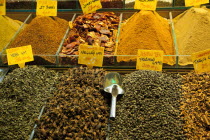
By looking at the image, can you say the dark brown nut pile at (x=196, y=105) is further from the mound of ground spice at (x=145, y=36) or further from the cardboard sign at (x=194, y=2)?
the cardboard sign at (x=194, y=2)

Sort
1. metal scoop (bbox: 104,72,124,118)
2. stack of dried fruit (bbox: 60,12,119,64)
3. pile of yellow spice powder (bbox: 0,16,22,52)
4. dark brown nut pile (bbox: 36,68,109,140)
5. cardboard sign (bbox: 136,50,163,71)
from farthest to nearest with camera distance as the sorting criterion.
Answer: pile of yellow spice powder (bbox: 0,16,22,52), stack of dried fruit (bbox: 60,12,119,64), cardboard sign (bbox: 136,50,163,71), metal scoop (bbox: 104,72,124,118), dark brown nut pile (bbox: 36,68,109,140)

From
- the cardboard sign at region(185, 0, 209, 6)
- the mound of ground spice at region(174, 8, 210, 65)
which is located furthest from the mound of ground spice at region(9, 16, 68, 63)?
the cardboard sign at region(185, 0, 209, 6)

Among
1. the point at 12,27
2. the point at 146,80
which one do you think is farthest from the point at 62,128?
the point at 12,27

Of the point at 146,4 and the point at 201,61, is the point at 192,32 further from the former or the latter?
the point at 146,4

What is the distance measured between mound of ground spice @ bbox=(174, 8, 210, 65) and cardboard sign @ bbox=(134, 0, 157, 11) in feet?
0.84

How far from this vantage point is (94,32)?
2350mm

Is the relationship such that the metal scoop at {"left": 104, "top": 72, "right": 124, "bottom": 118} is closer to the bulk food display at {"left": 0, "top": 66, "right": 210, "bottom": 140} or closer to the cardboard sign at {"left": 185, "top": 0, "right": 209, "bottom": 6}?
the bulk food display at {"left": 0, "top": 66, "right": 210, "bottom": 140}

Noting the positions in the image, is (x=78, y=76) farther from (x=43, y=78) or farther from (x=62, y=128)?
(x=62, y=128)

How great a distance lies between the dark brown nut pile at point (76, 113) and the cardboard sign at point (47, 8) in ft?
2.49

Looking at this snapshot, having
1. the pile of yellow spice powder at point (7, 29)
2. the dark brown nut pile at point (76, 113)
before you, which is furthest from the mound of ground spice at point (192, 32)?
the pile of yellow spice powder at point (7, 29)

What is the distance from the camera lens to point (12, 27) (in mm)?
2480

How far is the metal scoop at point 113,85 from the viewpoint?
5.89ft

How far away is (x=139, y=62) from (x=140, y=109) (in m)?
0.40

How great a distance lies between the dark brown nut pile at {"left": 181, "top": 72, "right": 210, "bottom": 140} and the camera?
1566 mm
